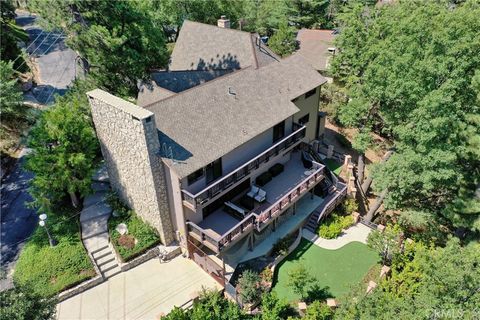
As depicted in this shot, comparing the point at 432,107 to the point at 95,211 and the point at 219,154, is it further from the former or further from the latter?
the point at 95,211

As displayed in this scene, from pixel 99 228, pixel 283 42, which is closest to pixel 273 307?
pixel 99 228

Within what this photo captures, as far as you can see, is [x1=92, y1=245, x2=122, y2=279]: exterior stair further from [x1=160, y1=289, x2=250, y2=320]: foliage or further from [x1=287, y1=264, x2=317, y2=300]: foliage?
[x1=287, y1=264, x2=317, y2=300]: foliage

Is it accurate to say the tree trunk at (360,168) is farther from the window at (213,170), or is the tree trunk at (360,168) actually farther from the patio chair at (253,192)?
the window at (213,170)

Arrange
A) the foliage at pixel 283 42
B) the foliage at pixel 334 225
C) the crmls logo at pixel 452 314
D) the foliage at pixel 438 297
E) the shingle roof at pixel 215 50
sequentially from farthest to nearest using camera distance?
1. the foliage at pixel 283 42
2. the shingle roof at pixel 215 50
3. the foliage at pixel 334 225
4. the foliage at pixel 438 297
5. the crmls logo at pixel 452 314

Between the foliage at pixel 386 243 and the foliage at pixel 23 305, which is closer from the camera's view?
the foliage at pixel 23 305

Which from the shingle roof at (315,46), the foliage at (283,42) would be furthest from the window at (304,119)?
the foliage at (283,42)

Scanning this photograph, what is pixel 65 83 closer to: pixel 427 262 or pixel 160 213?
pixel 160 213
